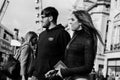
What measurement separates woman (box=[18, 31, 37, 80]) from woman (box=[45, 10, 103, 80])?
304 centimetres

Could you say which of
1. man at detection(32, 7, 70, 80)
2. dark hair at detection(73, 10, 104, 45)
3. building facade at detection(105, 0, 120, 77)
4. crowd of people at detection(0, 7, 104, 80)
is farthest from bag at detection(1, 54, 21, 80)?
building facade at detection(105, 0, 120, 77)

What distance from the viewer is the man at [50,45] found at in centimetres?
562

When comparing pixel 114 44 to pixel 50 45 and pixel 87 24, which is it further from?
pixel 87 24

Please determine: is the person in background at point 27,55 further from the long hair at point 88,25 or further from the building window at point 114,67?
the building window at point 114,67

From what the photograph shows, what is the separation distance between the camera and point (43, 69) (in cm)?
561

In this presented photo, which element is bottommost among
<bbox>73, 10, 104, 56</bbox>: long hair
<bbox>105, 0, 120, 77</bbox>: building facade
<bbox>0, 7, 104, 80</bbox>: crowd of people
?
<bbox>105, 0, 120, 77</bbox>: building facade

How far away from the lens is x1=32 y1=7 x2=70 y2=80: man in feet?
18.4

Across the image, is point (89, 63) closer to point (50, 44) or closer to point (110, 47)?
point (50, 44)

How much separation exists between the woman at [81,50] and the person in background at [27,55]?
304 cm

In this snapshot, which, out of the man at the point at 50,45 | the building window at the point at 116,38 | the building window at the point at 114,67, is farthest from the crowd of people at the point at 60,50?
the building window at the point at 116,38

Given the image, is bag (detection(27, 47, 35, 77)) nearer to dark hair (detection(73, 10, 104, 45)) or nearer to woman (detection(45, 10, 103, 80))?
woman (detection(45, 10, 103, 80))

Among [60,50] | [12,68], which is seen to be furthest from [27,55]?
[60,50]

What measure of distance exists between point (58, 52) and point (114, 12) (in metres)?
39.1

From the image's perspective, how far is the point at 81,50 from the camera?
440 cm
